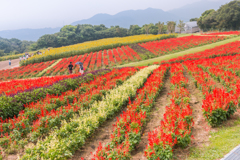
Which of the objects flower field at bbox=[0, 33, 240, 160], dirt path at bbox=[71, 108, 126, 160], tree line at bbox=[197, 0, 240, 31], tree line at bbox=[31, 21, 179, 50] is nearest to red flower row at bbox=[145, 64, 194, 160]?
flower field at bbox=[0, 33, 240, 160]

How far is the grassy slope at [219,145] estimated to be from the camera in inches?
186

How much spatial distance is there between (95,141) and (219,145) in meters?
4.82

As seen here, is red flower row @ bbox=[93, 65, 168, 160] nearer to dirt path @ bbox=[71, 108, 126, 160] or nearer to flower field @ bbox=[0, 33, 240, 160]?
flower field @ bbox=[0, 33, 240, 160]

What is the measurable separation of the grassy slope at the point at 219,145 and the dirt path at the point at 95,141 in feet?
12.0

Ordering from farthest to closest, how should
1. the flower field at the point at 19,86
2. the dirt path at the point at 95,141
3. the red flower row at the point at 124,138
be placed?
the flower field at the point at 19,86, the dirt path at the point at 95,141, the red flower row at the point at 124,138

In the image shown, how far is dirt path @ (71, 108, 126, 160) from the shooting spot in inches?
237

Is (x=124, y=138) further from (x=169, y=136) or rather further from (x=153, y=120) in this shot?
(x=153, y=120)

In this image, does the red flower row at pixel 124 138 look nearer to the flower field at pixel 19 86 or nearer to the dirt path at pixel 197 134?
the dirt path at pixel 197 134

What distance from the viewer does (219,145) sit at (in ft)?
16.7

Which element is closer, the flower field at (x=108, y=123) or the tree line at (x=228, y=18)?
the flower field at (x=108, y=123)

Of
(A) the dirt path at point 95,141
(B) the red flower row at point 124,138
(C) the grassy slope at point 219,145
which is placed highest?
(B) the red flower row at point 124,138

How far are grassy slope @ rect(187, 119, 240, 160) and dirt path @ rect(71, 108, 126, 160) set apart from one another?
3.64 m

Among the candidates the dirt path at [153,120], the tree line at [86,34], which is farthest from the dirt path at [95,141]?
the tree line at [86,34]

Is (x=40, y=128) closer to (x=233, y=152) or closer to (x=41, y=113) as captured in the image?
(x=41, y=113)
